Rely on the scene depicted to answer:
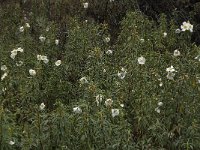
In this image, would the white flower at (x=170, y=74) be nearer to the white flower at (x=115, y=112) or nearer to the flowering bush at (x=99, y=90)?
the flowering bush at (x=99, y=90)

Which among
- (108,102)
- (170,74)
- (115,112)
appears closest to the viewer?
(115,112)

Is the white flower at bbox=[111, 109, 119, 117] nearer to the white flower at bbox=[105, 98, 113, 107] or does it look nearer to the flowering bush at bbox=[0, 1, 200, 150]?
the flowering bush at bbox=[0, 1, 200, 150]

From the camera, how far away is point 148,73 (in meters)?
5.59

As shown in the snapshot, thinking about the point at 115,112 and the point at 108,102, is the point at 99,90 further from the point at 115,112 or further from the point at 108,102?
the point at 115,112

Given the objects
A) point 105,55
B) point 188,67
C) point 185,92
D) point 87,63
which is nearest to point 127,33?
point 105,55

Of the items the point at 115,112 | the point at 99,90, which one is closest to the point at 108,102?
the point at 115,112

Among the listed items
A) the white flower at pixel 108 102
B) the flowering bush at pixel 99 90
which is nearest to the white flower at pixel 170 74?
the flowering bush at pixel 99 90

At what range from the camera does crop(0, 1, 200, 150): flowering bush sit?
4602 millimetres

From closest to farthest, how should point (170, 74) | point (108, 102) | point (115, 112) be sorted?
point (115, 112) → point (108, 102) → point (170, 74)

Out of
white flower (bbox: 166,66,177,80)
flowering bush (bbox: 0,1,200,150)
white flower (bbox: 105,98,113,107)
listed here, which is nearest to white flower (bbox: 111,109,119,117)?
flowering bush (bbox: 0,1,200,150)

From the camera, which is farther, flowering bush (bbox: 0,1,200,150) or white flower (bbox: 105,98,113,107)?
white flower (bbox: 105,98,113,107)

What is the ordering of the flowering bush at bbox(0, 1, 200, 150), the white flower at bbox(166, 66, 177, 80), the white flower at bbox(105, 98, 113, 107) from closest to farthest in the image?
the flowering bush at bbox(0, 1, 200, 150) → the white flower at bbox(105, 98, 113, 107) → the white flower at bbox(166, 66, 177, 80)

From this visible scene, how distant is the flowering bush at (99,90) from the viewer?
15.1ft

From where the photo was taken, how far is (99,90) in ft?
17.0
